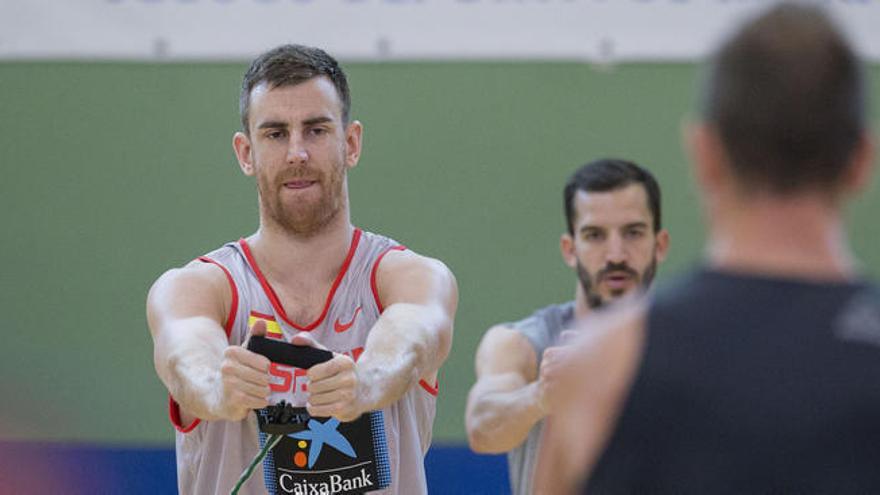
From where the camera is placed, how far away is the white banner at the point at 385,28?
4480mm

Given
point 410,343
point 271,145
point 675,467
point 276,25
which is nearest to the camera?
point 675,467

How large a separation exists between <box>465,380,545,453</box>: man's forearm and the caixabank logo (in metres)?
0.44

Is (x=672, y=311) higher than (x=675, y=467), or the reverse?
(x=672, y=311)

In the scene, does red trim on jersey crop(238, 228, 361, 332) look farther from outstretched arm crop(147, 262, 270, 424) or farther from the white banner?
the white banner

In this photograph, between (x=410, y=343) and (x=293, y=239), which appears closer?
(x=410, y=343)

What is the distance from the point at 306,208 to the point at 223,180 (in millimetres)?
1782

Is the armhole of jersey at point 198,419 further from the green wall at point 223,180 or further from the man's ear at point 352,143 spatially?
the green wall at point 223,180

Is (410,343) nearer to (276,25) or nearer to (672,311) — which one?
(672,311)

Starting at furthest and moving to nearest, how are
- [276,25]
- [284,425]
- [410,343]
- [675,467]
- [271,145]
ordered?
[276,25]
[271,145]
[410,343]
[284,425]
[675,467]

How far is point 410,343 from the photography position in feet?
8.61

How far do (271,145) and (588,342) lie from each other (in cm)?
175

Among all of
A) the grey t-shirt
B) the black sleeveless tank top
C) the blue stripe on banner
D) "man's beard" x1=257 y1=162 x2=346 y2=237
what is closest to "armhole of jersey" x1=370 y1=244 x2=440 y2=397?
"man's beard" x1=257 y1=162 x2=346 y2=237

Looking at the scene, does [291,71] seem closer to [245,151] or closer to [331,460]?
[245,151]

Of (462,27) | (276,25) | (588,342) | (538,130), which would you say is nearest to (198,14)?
(276,25)
